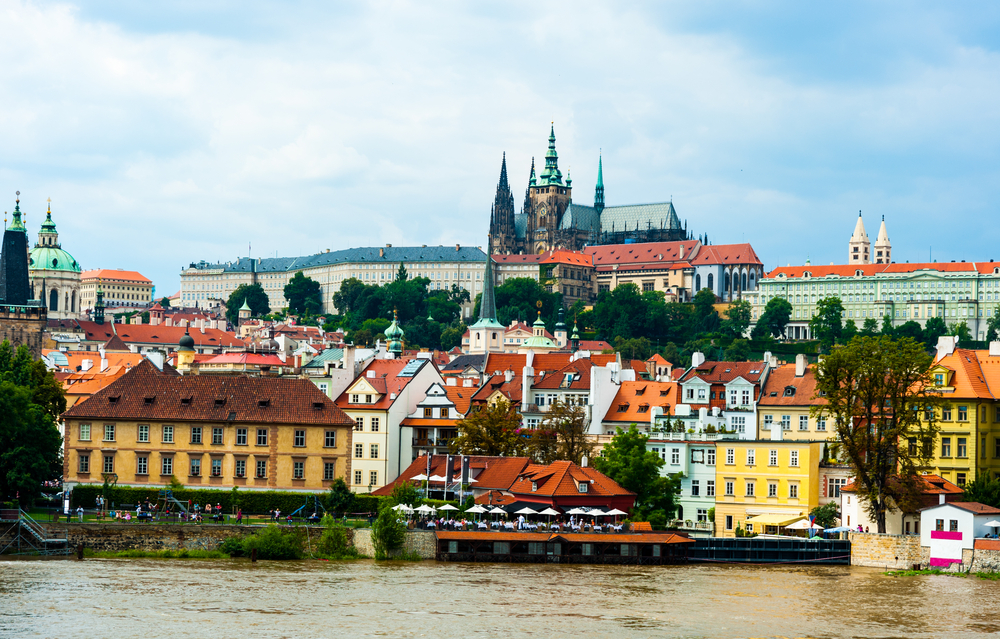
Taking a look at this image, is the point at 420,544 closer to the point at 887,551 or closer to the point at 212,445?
the point at 212,445

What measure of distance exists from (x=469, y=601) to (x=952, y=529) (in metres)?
22.9

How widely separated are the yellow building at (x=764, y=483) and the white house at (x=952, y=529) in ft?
24.2

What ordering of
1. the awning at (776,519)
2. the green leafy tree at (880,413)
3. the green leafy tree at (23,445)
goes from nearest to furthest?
the green leafy tree at (880,413)
the green leafy tree at (23,445)
the awning at (776,519)

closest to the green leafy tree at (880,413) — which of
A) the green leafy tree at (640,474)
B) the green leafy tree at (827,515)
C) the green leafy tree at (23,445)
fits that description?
the green leafy tree at (827,515)

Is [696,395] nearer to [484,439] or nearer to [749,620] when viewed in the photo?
[484,439]

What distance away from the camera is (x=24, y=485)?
69.9 meters

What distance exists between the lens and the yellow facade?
245 ft

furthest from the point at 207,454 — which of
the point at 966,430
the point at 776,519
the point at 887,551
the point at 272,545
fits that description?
the point at 966,430

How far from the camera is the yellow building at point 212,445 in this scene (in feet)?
246

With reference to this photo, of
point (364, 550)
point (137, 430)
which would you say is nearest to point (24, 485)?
point (137, 430)

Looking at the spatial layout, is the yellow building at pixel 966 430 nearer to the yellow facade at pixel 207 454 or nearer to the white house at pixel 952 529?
the white house at pixel 952 529

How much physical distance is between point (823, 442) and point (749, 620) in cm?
2520

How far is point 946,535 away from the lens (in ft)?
211

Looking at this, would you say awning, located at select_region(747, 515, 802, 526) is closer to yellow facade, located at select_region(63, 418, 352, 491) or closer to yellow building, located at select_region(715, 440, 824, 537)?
yellow building, located at select_region(715, 440, 824, 537)
